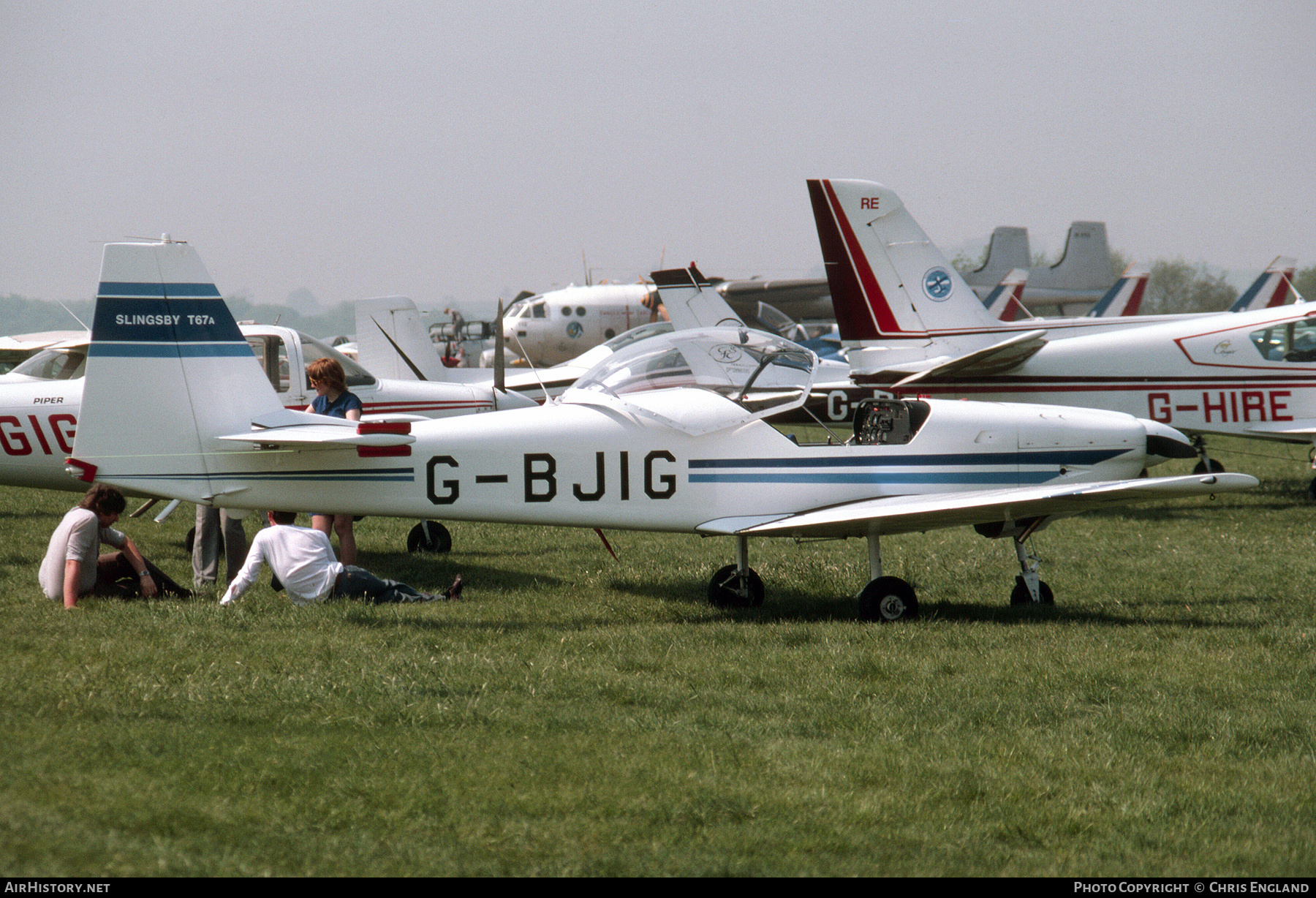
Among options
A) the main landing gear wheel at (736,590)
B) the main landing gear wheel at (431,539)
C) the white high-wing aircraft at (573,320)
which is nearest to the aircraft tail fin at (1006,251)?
the white high-wing aircraft at (573,320)

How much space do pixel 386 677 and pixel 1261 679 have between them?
4.53m

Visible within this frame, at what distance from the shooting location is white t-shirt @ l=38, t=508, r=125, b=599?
23.8 ft

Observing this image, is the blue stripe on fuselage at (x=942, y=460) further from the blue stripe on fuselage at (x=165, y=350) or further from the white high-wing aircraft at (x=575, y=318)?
the white high-wing aircraft at (x=575, y=318)

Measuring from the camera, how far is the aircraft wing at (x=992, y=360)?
43.3 feet

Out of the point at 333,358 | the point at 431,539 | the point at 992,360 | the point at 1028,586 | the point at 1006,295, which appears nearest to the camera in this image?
the point at 1028,586

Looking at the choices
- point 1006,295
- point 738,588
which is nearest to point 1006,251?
point 1006,295

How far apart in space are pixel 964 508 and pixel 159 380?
16.4 ft

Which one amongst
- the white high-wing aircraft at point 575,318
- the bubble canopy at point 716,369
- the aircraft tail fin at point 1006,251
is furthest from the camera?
the aircraft tail fin at point 1006,251

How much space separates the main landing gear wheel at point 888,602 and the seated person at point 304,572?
297 centimetres

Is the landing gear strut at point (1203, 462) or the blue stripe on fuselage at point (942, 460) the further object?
the landing gear strut at point (1203, 462)

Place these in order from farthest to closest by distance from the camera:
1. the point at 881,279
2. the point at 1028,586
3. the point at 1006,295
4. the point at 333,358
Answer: the point at 1006,295 < the point at 881,279 < the point at 333,358 < the point at 1028,586

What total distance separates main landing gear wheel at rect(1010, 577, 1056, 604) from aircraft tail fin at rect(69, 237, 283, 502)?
5.26 m

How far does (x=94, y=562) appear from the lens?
7.45m

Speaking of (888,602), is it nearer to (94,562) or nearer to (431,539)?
(431,539)
